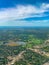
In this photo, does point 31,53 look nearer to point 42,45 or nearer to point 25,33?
point 42,45

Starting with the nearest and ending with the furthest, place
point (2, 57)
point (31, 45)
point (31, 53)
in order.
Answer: point (2, 57) < point (31, 53) < point (31, 45)

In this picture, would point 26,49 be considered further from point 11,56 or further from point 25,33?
Result: point 25,33

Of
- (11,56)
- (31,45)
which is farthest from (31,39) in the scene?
(11,56)

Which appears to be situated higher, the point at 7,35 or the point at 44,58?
the point at 7,35

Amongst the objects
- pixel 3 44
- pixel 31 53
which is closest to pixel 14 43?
pixel 3 44

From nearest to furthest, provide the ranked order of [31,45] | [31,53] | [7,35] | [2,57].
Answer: [2,57]
[31,53]
[31,45]
[7,35]

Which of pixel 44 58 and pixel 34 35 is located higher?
pixel 34 35

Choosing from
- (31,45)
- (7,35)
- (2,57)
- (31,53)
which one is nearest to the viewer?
(2,57)

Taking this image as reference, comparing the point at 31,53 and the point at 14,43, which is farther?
the point at 14,43

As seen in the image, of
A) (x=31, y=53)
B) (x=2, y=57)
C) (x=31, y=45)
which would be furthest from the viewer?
(x=31, y=45)
